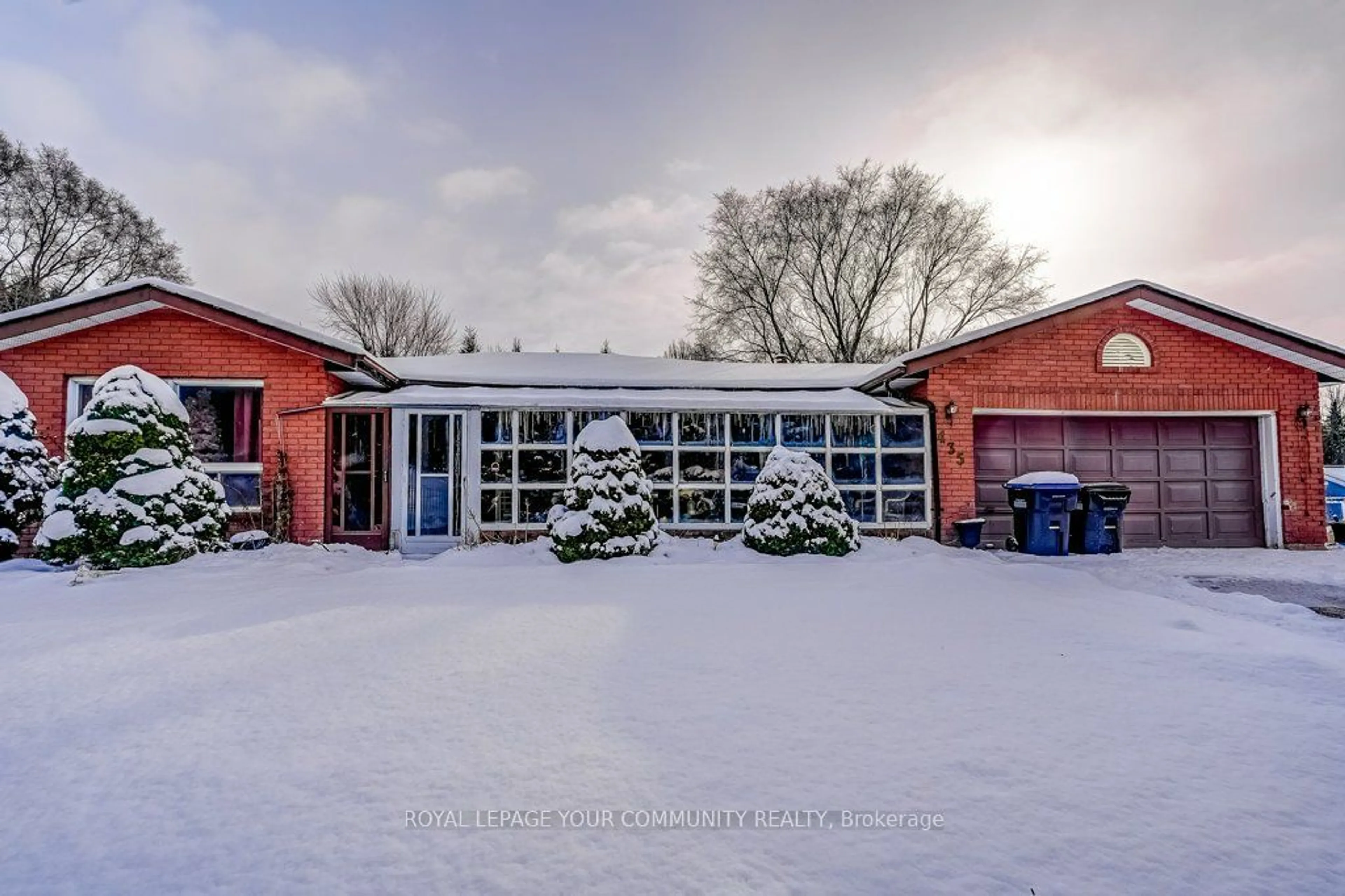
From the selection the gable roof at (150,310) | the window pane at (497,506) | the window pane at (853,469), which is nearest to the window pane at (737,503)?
the window pane at (853,469)

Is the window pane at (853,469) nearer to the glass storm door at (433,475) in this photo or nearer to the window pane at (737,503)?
the window pane at (737,503)

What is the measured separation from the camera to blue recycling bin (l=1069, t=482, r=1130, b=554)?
28.5ft

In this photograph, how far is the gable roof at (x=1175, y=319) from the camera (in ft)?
30.3

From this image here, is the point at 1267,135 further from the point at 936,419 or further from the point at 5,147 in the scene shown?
the point at 5,147

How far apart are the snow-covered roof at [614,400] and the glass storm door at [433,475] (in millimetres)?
357

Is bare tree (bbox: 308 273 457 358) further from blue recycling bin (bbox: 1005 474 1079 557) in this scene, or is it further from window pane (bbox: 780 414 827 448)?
blue recycling bin (bbox: 1005 474 1079 557)

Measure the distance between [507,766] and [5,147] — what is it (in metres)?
31.3

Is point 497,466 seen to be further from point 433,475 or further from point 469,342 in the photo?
point 469,342

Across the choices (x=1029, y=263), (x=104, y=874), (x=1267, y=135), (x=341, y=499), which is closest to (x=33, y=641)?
(x=104, y=874)

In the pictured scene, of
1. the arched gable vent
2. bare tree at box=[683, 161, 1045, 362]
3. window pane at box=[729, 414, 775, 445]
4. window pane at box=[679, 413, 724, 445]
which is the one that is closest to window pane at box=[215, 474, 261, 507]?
window pane at box=[679, 413, 724, 445]

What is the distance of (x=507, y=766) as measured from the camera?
2.06 m

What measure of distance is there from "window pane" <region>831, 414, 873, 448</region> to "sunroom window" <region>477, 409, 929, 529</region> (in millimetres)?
13

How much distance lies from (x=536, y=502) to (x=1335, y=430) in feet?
117

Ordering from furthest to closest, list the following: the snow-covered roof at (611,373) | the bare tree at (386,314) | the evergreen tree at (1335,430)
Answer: the bare tree at (386,314)
the evergreen tree at (1335,430)
the snow-covered roof at (611,373)
